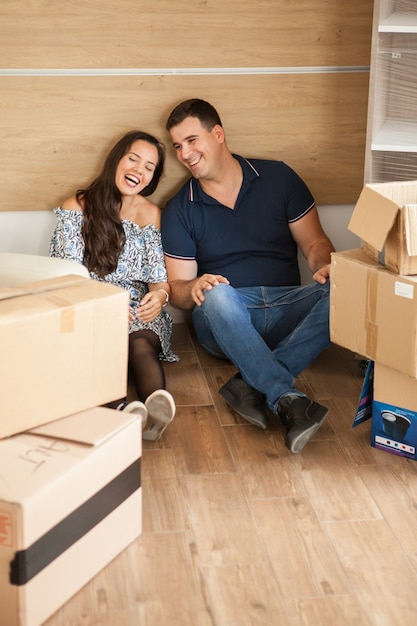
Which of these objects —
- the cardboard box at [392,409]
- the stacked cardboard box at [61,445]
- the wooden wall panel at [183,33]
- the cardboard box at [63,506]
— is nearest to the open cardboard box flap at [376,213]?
the cardboard box at [392,409]

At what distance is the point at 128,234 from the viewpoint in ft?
9.57

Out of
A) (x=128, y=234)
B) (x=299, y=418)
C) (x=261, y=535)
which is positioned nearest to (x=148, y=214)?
(x=128, y=234)

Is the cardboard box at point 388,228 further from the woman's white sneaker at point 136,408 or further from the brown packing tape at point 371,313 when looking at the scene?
the woman's white sneaker at point 136,408

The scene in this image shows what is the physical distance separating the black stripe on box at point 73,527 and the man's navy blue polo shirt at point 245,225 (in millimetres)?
1199

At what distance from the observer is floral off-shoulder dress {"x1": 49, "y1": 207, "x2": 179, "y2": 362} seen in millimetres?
2855

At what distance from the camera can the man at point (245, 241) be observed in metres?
2.72

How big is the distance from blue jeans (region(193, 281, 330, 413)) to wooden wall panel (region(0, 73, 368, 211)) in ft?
1.71

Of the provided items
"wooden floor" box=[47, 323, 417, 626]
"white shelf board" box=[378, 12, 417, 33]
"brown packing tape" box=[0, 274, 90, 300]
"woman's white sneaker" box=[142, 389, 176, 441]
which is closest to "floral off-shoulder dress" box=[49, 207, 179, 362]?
"wooden floor" box=[47, 323, 417, 626]

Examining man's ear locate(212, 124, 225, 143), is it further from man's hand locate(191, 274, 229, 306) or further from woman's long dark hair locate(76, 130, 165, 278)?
man's hand locate(191, 274, 229, 306)

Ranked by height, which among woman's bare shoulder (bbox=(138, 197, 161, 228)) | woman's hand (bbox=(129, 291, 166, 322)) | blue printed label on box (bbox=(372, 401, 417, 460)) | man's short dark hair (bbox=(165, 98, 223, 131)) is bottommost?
blue printed label on box (bbox=(372, 401, 417, 460))

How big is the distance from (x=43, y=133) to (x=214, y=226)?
0.66 m

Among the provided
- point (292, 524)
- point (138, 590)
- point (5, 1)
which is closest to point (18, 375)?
point (138, 590)

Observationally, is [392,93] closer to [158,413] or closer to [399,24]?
[399,24]

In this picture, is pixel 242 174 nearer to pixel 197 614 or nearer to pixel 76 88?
pixel 76 88
